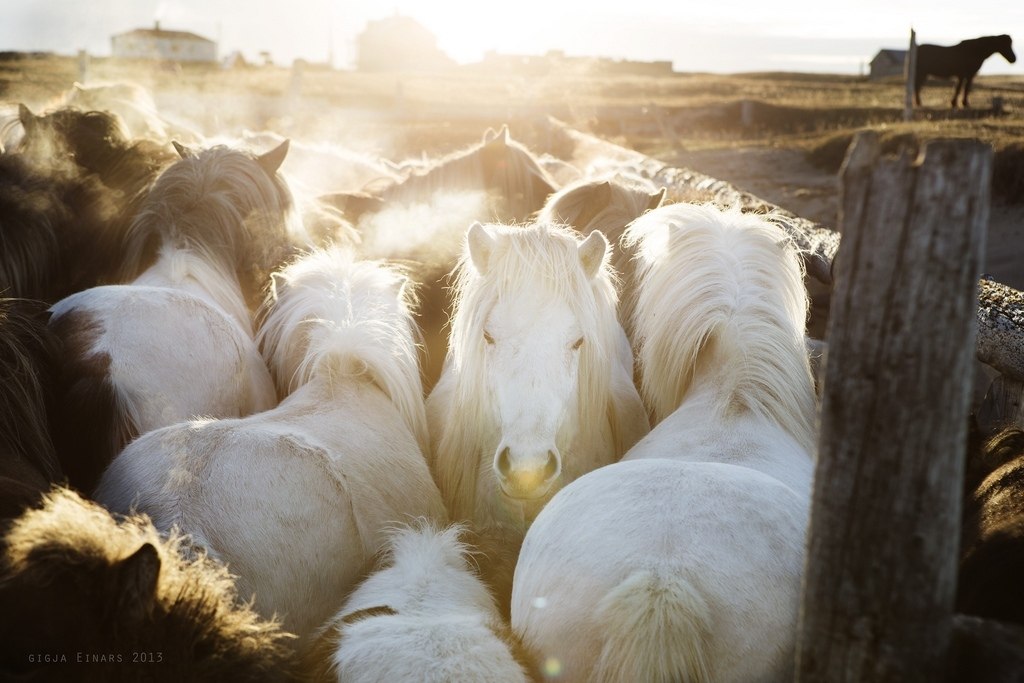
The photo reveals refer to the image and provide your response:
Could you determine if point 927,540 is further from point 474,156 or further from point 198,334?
point 474,156

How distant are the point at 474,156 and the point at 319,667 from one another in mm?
4791

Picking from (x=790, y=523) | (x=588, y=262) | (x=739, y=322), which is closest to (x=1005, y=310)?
(x=739, y=322)

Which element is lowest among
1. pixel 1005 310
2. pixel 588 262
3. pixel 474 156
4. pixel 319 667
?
pixel 319 667

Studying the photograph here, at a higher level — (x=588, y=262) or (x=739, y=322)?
(x=588, y=262)

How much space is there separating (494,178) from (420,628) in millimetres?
4515

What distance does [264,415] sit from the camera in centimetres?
313

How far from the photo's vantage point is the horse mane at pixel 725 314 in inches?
123

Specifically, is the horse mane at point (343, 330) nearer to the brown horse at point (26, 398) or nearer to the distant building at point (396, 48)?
the brown horse at point (26, 398)

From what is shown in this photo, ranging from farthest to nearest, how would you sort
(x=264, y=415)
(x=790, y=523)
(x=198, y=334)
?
(x=198, y=334)
(x=264, y=415)
(x=790, y=523)

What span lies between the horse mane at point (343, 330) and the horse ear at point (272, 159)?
108cm

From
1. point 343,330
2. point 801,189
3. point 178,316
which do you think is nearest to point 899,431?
point 343,330

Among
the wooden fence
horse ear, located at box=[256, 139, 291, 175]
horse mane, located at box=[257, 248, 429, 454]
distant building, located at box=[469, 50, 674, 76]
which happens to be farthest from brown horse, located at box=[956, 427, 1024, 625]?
distant building, located at box=[469, 50, 674, 76]

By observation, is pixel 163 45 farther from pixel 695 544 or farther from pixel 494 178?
pixel 695 544

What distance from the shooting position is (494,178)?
6.23 m
